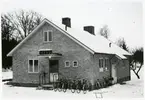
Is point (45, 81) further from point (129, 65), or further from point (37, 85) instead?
point (129, 65)

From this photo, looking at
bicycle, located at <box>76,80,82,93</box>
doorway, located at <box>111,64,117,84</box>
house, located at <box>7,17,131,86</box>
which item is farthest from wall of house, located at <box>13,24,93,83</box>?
doorway, located at <box>111,64,117,84</box>

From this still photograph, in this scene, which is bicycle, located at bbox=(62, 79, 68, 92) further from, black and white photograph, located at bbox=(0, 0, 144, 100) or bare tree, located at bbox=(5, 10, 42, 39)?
bare tree, located at bbox=(5, 10, 42, 39)

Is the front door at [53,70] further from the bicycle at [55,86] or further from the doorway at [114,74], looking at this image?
the doorway at [114,74]

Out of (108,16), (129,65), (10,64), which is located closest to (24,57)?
(10,64)

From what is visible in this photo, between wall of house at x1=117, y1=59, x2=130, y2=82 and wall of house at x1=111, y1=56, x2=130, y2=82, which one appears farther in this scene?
wall of house at x1=117, y1=59, x2=130, y2=82

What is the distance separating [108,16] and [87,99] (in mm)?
4868

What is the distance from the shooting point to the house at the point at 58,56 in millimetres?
18388

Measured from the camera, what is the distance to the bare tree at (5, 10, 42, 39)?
16837 mm

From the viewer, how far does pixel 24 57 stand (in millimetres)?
20375

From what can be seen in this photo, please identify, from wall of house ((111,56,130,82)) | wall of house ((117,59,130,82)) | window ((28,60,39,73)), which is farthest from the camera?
wall of house ((117,59,130,82))

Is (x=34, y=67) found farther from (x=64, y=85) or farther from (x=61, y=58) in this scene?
(x=64, y=85)

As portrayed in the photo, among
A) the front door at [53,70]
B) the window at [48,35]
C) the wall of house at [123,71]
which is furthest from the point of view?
the wall of house at [123,71]

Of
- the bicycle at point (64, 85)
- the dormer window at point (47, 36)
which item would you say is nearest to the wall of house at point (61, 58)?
the dormer window at point (47, 36)

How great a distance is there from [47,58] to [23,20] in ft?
10.0
